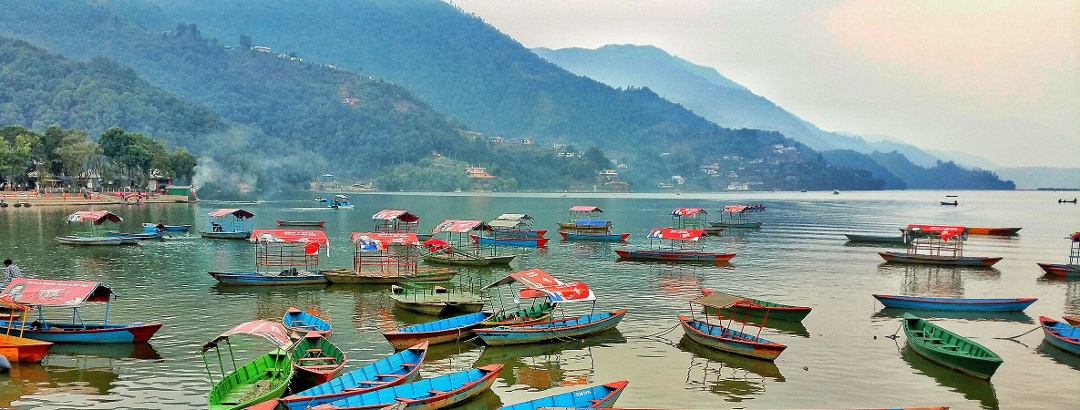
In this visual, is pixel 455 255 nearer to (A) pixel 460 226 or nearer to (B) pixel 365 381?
(A) pixel 460 226

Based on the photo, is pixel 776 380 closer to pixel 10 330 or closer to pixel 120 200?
pixel 10 330

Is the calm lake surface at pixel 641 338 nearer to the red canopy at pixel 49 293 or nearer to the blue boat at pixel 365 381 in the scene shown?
the red canopy at pixel 49 293

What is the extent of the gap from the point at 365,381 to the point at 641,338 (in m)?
15.1

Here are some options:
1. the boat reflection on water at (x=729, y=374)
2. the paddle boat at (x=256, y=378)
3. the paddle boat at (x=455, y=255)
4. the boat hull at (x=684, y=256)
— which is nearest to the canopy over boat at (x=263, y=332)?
the paddle boat at (x=256, y=378)

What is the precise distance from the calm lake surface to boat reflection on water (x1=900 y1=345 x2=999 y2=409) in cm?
10

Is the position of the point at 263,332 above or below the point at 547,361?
above

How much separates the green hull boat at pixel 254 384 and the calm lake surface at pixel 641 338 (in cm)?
191

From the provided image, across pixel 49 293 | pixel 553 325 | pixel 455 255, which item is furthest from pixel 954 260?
pixel 49 293

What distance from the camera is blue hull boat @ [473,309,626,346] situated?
109ft

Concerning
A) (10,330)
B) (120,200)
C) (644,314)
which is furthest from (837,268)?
(120,200)

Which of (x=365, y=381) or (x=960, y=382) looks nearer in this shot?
(x=365, y=381)

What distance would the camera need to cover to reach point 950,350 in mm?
31688

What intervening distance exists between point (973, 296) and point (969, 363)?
2440 centimetres

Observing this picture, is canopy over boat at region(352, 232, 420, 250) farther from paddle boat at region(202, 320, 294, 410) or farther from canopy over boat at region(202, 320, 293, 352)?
canopy over boat at region(202, 320, 293, 352)
